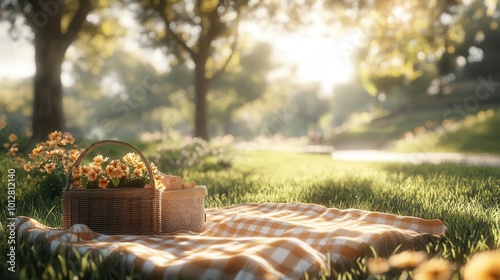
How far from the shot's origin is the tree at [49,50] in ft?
40.4

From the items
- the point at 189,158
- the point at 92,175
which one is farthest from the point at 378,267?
the point at 189,158

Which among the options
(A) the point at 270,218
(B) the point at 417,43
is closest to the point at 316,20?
(B) the point at 417,43

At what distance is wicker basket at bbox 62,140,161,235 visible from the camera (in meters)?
4.18

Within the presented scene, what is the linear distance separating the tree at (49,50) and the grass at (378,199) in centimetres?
505

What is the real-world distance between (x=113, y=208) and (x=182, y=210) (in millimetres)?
677

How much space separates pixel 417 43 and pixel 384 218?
12469 mm

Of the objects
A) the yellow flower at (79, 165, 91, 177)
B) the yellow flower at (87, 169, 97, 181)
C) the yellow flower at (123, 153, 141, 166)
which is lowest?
the yellow flower at (87, 169, 97, 181)

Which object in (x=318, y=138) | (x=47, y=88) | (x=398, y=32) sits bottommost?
(x=318, y=138)

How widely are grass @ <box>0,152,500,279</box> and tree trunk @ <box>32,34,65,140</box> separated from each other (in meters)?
5.00

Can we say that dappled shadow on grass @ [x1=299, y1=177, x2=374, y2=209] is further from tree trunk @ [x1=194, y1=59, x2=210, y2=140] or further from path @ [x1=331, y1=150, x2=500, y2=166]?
tree trunk @ [x1=194, y1=59, x2=210, y2=140]

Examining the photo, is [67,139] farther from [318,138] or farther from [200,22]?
[318,138]

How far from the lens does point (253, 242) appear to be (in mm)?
3609

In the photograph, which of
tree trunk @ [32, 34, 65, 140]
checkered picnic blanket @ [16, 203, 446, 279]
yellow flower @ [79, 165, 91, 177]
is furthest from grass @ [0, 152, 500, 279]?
tree trunk @ [32, 34, 65, 140]

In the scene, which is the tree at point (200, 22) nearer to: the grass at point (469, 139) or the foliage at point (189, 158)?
the foliage at point (189, 158)
